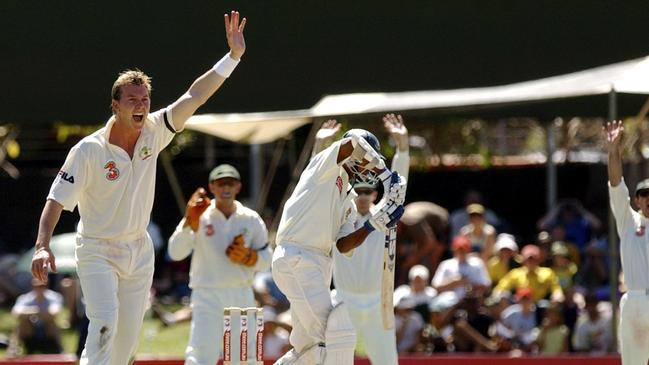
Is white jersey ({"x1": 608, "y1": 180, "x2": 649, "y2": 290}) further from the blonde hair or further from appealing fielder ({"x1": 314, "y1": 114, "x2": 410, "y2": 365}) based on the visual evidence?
the blonde hair

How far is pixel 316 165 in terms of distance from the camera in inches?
321

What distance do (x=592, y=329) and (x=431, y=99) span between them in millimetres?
2510

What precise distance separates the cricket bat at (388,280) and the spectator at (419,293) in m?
4.41

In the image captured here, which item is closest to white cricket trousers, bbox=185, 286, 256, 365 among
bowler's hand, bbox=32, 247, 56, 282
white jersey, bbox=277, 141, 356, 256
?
white jersey, bbox=277, 141, 356, 256

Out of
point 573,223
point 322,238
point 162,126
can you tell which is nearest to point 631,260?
point 322,238

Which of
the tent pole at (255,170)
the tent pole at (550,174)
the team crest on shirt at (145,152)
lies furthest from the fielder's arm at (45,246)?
the tent pole at (550,174)

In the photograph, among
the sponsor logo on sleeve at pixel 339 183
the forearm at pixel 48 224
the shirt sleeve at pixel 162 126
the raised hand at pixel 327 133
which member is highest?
the raised hand at pixel 327 133

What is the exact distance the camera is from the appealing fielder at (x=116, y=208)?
761 cm

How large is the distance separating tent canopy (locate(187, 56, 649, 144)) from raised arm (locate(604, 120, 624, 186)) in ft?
7.02

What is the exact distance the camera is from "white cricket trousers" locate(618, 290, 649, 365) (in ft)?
31.2

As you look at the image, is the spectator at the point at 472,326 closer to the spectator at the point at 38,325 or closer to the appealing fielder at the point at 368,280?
the appealing fielder at the point at 368,280

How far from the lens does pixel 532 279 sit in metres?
→ 14.4

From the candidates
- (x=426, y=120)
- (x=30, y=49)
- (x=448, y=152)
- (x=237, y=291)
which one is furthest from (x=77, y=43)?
(x=448, y=152)

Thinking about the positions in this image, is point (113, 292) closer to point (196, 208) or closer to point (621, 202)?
point (196, 208)
